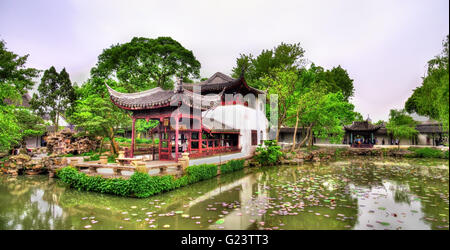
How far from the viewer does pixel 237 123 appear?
1880 centimetres

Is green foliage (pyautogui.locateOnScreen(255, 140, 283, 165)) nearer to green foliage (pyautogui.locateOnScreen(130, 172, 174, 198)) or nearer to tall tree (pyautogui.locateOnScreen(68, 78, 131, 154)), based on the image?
green foliage (pyautogui.locateOnScreen(130, 172, 174, 198))

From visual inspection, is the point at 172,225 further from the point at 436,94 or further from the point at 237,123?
the point at 237,123

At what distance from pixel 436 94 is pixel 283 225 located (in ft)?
13.2

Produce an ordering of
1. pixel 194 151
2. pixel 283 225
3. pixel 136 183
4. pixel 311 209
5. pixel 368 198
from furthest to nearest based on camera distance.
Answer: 1. pixel 194 151
2. pixel 136 183
3. pixel 368 198
4. pixel 311 209
5. pixel 283 225

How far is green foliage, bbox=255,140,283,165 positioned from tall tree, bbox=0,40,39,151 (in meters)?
14.8

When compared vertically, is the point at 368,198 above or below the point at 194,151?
below

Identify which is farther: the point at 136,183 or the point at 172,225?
the point at 136,183

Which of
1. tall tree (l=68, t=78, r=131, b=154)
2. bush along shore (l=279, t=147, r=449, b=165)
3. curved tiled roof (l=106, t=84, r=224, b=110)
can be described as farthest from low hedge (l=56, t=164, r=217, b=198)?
bush along shore (l=279, t=147, r=449, b=165)

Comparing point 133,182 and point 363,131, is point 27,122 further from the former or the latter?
point 363,131

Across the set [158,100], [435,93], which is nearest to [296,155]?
[158,100]

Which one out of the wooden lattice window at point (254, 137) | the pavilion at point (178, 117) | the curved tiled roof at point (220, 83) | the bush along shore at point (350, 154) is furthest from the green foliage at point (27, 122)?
the bush along shore at point (350, 154)

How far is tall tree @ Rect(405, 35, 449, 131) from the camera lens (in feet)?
Result: 8.26
